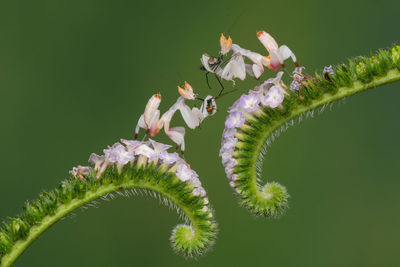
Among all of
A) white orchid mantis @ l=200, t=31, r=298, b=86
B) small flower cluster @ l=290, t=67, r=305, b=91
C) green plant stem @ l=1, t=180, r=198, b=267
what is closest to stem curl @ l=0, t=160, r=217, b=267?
green plant stem @ l=1, t=180, r=198, b=267

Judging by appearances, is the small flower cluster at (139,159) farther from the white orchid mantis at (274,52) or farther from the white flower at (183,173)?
the white orchid mantis at (274,52)

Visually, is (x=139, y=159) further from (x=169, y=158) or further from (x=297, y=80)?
(x=297, y=80)

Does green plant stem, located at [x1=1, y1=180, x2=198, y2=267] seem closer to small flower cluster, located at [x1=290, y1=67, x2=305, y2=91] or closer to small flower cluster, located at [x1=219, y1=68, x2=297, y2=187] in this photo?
small flower cluster, located at [x1=219, y1=68, x2=297, y2=187]

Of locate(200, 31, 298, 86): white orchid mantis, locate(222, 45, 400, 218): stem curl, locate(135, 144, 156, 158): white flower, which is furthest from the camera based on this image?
locate(200, 31, 298, 86): white orchid mantis

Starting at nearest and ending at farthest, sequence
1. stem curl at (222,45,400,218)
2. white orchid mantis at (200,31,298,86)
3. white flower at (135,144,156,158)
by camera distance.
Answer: stem curl at (222,45,400,218) < white flower at (135,144,156,158) < white orchid mantis at (200,31,298,86)

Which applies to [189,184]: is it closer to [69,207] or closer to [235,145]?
[235,145]

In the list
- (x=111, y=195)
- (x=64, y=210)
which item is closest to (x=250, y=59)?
(x=111, y=195)
